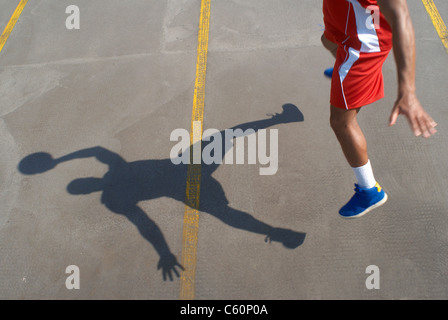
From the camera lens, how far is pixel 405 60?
2096 millimetres

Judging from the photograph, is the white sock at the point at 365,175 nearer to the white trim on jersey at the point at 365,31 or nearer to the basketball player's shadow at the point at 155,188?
the basketball player's shadow at the point at 155,188

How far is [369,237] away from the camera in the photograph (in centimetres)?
339

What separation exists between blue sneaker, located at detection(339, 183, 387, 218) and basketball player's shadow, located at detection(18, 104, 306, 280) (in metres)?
0.56

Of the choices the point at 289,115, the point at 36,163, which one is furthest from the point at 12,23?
the point at 289,115

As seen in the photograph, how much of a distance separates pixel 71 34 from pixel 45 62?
74 centimetres

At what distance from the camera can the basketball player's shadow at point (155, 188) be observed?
3516 millimetres

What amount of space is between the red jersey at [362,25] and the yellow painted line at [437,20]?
3.12 m

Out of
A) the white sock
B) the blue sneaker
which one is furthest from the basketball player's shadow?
the white sock

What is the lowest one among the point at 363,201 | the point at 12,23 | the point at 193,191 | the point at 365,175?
the point at 193,191

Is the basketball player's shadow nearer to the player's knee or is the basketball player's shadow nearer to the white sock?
the white sock

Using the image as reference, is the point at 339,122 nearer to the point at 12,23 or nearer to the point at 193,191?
the point at 193,191

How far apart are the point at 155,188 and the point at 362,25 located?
108 inches

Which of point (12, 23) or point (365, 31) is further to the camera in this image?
point (12, 23)
